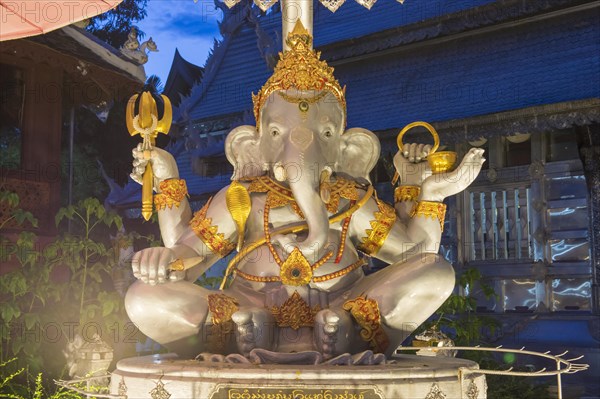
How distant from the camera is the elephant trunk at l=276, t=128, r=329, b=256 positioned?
3.09m

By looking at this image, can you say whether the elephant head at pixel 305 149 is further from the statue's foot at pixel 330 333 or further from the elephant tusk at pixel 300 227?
the statue's foot at pixel 330 333

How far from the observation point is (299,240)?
3227 millimetres

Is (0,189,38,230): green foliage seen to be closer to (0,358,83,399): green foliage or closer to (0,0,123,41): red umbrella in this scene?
(0,358,83,399): green foliage

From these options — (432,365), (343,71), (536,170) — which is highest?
(343,71)

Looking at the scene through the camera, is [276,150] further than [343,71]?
No

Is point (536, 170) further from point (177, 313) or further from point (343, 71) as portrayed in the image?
point (177, 313)

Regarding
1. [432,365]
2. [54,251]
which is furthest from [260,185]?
[54,251]

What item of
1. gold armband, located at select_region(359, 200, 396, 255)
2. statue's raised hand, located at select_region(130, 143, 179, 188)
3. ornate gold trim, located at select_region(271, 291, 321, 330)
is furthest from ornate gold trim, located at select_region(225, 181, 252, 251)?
gold armband, located at select_region(359, 200, 396, 255)

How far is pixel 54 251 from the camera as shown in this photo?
241 inches

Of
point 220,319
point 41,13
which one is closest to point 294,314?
point 220,319

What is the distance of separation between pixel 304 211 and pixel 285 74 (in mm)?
653

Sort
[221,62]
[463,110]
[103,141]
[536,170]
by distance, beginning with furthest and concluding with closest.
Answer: [103,141], [221,62], [536,170], [463,110]

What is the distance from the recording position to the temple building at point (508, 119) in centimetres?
770

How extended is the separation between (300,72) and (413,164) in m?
0.66
